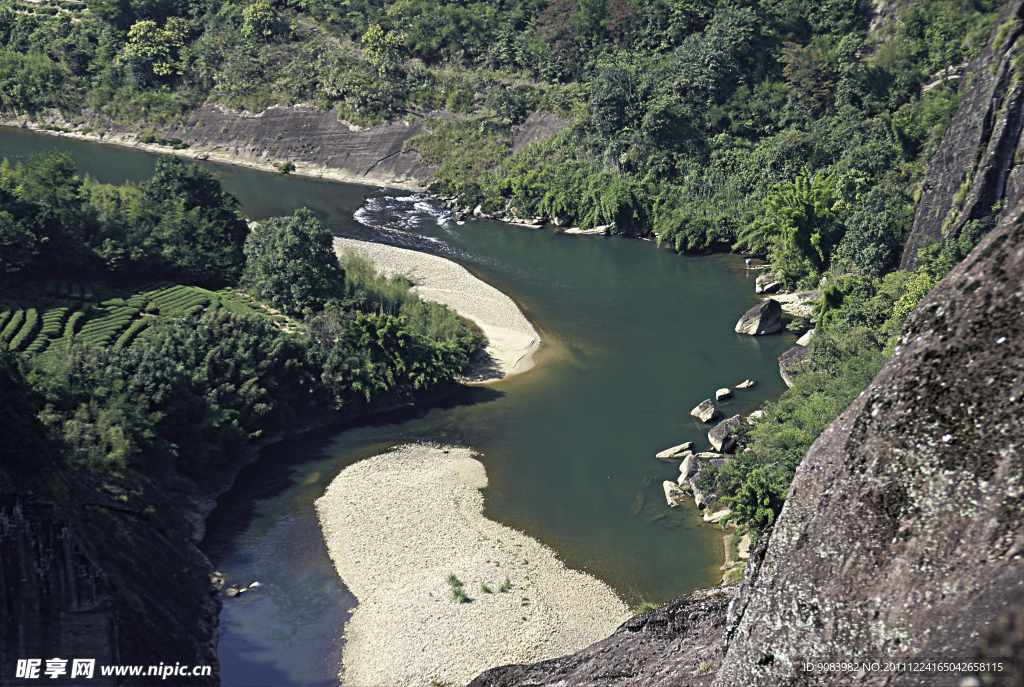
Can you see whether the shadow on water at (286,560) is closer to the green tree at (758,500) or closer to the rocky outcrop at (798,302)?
the green tree at (758,500)

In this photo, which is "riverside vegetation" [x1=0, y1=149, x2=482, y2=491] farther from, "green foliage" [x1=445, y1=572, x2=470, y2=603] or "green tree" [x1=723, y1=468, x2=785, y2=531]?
"green tree" [x1=723, y1=468, x2=785, y2=531]

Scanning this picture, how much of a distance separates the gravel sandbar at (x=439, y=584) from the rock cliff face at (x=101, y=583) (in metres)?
5.57

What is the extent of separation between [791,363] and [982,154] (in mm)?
16154

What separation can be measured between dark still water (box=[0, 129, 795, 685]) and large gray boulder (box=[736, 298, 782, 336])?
719mm

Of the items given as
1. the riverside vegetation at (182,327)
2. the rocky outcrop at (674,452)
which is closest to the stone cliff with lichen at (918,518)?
the riverside vegetation at (182,327)

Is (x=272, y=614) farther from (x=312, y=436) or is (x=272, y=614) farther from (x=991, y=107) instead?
(x=991, y=107)

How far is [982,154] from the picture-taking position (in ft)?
149

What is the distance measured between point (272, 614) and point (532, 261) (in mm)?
44158

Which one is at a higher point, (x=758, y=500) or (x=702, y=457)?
(x=758, y=500)

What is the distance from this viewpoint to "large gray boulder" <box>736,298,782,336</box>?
171 feet

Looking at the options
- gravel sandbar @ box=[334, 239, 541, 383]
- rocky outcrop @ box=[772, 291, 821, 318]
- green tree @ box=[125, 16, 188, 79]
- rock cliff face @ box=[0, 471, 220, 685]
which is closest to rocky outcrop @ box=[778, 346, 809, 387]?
rocky outcrop @ box=[772, 291, 821, 318]

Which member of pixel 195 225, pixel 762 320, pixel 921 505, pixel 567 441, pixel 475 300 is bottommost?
pixel 567 441

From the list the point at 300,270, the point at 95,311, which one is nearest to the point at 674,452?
the point at 300,270

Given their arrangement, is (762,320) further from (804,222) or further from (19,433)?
(19,433)
